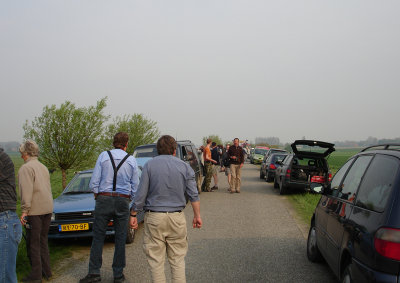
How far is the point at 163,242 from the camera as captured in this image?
4.14m

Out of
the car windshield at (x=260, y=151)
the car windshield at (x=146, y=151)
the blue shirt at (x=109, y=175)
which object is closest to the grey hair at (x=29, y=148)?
the blue shirt at (x=109, y=175)

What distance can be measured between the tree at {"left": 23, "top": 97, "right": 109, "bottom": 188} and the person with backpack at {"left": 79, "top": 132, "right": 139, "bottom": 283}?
11.0 m

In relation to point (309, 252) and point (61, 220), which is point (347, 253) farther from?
point (61, 220)

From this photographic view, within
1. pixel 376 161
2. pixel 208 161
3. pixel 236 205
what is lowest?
pixel 236 205

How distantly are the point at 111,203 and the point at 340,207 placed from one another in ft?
9.53

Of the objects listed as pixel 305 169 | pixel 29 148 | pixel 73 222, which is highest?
pixel 29 148

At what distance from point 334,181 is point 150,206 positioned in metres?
2.85

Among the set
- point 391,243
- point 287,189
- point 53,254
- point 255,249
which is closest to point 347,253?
point 391,243

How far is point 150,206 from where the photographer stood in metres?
4.16

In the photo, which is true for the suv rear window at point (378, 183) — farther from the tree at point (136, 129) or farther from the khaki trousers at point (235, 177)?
the tree at point (136, 129)

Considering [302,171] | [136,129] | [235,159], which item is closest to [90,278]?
[235,159]

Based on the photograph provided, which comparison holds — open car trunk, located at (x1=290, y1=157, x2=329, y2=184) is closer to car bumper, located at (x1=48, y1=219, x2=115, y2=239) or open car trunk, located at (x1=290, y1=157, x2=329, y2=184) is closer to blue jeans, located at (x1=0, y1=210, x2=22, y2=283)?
car bumper, located at (x1=48, y1=219, x2=115, y2=239)

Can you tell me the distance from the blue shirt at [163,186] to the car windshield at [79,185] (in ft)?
15.4

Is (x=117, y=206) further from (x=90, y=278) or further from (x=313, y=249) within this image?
(x=313, y=249)
